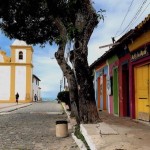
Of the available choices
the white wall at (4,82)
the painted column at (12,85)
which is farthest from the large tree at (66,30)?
the white wall at (4,82)

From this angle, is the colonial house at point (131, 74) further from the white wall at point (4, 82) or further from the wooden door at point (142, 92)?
the white wall at point (4, 82)

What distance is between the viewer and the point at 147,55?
45.1 feet

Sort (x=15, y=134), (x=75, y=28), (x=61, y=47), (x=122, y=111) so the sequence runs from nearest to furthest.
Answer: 1. (x=15, y=134)
2. (x=75, y=28)
3. (x=61, y=47)
4. (x=122, y=111)

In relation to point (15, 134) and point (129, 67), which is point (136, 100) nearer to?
point (129, 67)

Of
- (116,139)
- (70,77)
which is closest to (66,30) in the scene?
(70,77)

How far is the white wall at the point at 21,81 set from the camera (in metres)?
63.9

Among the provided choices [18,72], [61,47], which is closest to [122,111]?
[61,47]

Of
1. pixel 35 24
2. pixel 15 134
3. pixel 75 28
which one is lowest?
pixel 15 134

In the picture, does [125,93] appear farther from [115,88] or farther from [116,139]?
[116,139]

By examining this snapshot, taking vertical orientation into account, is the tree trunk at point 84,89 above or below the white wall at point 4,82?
below

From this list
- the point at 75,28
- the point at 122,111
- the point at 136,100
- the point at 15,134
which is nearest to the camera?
the point at 15,134

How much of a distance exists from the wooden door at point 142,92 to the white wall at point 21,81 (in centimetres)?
4905

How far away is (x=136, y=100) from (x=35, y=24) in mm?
7280

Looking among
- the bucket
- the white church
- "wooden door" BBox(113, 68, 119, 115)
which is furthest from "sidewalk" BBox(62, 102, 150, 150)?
the white church
